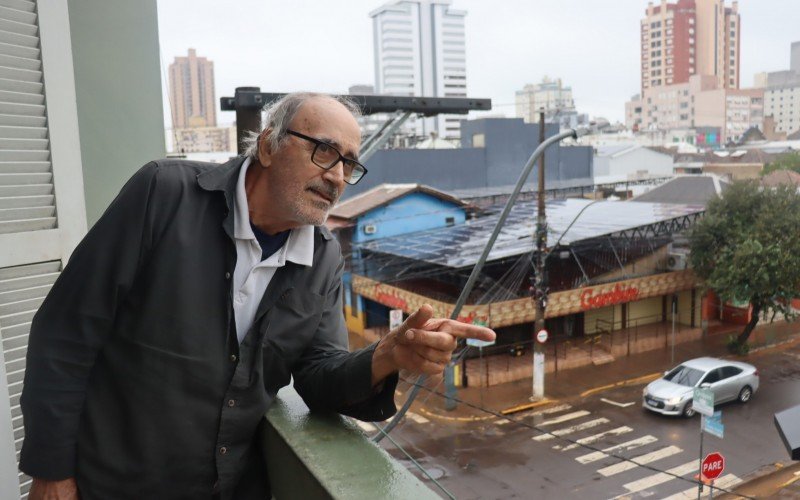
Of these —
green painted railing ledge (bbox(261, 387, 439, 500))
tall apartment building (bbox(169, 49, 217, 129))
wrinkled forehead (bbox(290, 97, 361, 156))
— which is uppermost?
tall apartment building (bbox(169, 49, 217, 129))

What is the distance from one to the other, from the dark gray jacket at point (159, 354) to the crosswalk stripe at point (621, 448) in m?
11.9

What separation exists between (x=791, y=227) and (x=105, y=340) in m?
20.5

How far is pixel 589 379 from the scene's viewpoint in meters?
17.5

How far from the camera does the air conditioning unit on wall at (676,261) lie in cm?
2098

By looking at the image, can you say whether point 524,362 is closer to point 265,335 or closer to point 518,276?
point 518,276

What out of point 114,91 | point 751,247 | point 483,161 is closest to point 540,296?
point 751,247

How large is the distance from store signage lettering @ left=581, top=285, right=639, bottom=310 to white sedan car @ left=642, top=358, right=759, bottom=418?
11.5ft

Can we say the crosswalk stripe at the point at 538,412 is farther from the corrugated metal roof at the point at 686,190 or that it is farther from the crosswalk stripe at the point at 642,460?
the corrugated metal roof at the point at 686,190

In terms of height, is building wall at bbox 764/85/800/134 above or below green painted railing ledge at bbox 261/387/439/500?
above

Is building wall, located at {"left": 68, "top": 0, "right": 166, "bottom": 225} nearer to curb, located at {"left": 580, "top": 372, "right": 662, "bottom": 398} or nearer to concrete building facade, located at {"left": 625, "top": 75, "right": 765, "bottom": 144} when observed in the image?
curb, located at {"left": 580, "top": 372, "right": 662, "bottom": 398}

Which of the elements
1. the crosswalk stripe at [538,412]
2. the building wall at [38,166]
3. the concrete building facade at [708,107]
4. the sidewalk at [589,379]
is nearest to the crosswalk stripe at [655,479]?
the crosswalk stripe at [538,412]

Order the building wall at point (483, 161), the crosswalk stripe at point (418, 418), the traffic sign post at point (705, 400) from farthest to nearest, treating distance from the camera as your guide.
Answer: the building wall at point (483, 161)
the crosswalk stripe at point (418, 418)
the traffic sign post at point (705, 400)

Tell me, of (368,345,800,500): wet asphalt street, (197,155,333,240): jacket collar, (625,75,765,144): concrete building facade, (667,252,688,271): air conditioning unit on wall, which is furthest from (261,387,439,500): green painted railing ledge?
(625,75,765,144): concrete building facade

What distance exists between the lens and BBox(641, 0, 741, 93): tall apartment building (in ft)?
349
